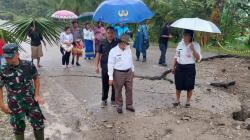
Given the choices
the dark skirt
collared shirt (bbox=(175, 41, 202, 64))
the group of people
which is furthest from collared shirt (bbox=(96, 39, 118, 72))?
the dark skirt

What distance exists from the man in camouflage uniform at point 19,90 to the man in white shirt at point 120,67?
6.59ft

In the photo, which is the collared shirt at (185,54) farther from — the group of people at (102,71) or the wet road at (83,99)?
the wet road at (83,99)

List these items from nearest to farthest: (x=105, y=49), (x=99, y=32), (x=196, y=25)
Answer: (x=196, y=25) → (x=105, y=49) → (x=99, y=32)

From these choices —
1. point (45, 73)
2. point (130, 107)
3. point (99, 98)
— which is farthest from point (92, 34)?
point (130, 107)

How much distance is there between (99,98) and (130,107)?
1.19m

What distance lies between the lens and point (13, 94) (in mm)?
5031

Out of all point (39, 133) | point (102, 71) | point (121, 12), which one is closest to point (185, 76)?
point (102, 71)

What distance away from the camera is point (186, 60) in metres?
7.32

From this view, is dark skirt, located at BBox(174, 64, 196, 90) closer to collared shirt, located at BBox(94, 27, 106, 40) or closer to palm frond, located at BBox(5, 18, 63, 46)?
palm frond, located at BBox(5, 18, 63, 46)

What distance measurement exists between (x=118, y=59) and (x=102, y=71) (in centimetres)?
63

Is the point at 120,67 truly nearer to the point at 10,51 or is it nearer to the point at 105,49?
the point at 105,49

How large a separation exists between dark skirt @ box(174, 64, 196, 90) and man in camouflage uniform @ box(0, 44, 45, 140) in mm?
3164

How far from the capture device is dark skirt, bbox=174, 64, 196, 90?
737 cm

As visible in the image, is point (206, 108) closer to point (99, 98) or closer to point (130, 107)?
point (130, 107)
